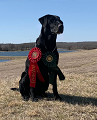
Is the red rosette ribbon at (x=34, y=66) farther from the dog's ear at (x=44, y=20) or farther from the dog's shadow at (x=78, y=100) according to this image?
the dog's shadow at (x=78, y=100)

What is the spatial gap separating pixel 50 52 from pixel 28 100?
4.54 ft

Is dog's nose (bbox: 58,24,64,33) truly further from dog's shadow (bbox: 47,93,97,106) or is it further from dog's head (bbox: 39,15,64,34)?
dog's shadow (bbox: 47,93,97,106)

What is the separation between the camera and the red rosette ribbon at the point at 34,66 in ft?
12.4

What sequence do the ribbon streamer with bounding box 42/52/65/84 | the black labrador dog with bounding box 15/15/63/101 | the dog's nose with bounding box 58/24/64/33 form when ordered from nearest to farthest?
the dog's nose with bounding box 58/24/64/33 < the black labrador dog with bounding box 15/15/63/101 < the ribbon streamer with bounding box 42/52/65/84

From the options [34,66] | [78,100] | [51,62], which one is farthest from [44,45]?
[78,100]

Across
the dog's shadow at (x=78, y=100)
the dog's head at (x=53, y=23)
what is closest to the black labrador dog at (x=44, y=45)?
the dog's head at (x=53, y=23)

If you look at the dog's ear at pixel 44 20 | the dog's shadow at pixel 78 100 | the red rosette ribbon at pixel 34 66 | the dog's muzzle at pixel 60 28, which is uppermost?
the dog's ear at pixel 44 20

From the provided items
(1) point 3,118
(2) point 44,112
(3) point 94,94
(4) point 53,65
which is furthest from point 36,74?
(3) point 94,94

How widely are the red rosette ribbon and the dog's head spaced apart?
0.63m

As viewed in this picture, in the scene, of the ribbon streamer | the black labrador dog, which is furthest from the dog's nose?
the ribbon streamer

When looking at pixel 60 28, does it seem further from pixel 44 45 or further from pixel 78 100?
pixel 78 100

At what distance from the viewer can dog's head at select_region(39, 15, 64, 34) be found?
334cm

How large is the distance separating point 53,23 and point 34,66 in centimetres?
111

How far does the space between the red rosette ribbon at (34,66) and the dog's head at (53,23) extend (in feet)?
2.06
